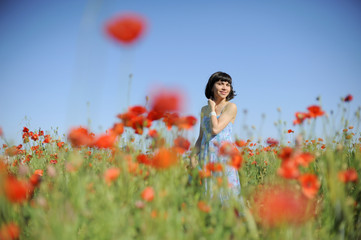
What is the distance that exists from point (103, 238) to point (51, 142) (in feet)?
8.63

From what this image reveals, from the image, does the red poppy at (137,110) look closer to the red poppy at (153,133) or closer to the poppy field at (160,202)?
the poppy field at (160,202)

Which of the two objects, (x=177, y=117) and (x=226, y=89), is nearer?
(x=177, y=117)

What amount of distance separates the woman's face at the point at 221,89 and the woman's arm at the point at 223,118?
30 centimetres

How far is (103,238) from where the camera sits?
4.06 ft

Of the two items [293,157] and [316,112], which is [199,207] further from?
Result: [316,112]

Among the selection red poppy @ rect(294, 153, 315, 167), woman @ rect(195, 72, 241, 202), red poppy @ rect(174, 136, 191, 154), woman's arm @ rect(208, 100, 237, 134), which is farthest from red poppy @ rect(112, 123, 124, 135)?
woman's arm @ rect(208, 100, 237, 134)

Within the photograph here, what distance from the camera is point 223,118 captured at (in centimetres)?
260

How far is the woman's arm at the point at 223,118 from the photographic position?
8.16 feet

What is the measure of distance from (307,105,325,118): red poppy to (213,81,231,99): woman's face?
4.45 feet

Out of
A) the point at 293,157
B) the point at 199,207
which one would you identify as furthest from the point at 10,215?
the point at 293,157

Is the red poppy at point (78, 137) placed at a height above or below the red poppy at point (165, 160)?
above

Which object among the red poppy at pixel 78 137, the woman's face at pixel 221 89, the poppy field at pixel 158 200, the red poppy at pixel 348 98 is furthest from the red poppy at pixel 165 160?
the woman's face at pixel 221 89

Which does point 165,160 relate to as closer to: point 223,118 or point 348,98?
point 223,118

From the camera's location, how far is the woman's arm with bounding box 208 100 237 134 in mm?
2488
